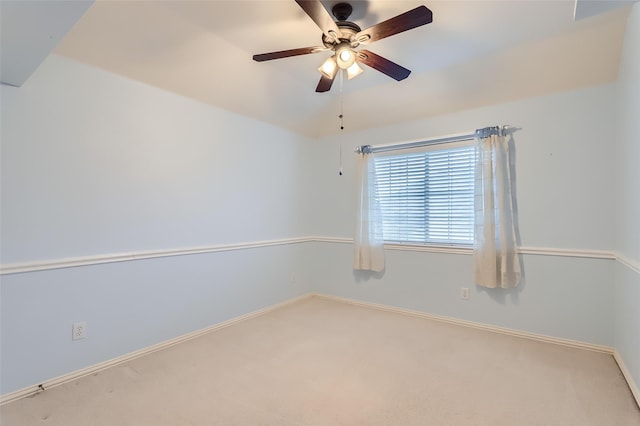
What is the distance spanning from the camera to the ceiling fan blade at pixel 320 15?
1.51m

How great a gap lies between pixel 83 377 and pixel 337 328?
6.89 feet

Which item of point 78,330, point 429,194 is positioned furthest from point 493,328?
point 78,330

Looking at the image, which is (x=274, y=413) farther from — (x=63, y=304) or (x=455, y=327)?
(x=455, y=327)

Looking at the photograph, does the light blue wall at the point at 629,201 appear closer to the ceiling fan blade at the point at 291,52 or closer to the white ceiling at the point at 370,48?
the white ceiling at the point at 370,48

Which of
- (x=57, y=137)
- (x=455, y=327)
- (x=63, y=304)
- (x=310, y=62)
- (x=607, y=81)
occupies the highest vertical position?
(x=310, y=62)

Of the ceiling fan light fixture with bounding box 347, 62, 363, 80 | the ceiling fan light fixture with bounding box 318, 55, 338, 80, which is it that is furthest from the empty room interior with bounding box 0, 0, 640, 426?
the ceiling fan light fixture with bounding box 347, 62, 363, 80

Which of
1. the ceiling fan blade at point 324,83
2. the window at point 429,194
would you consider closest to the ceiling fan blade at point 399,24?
the ceiling fan blade at point 324,83

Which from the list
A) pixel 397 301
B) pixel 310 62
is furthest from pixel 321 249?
pixel 310 62

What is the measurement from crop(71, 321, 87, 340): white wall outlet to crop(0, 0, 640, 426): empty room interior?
1cm

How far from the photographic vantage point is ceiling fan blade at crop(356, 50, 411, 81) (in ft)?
6.53

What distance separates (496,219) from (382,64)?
6.30 ft

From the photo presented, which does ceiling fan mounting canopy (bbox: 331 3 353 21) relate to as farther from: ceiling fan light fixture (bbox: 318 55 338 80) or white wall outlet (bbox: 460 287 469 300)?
white wall outlet (bbox: 460 287 469 300)

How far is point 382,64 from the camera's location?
2.08 metres

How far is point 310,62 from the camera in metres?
2.77
